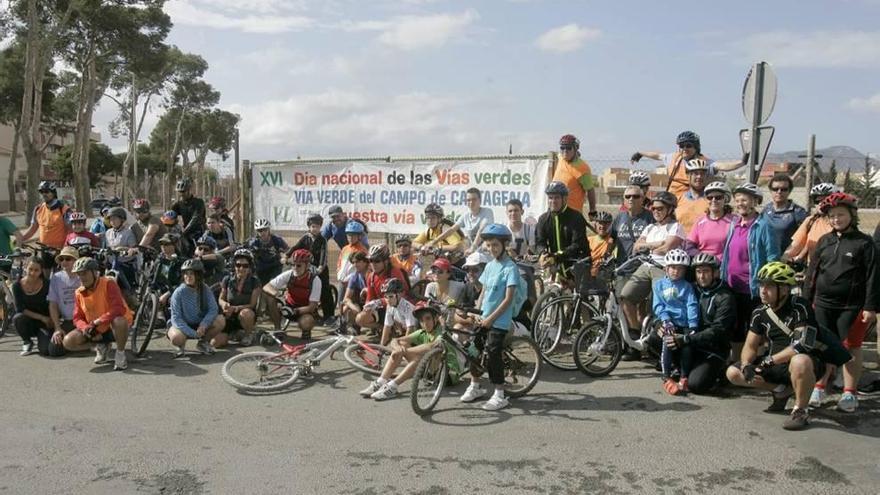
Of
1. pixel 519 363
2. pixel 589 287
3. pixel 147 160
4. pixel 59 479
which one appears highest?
pixel 147 160

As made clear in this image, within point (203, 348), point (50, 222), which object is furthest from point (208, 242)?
point (50, 222)

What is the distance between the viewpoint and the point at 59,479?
14.9ft

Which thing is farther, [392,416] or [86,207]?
[86,207]

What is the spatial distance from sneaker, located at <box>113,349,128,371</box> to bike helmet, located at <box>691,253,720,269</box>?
5891 millimetres

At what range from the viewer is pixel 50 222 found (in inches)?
384

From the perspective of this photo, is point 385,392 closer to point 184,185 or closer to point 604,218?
point 604,218

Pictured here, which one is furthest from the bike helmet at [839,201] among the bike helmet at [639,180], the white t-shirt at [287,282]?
the white t-shirt at [287,282]

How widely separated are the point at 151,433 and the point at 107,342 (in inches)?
99.4

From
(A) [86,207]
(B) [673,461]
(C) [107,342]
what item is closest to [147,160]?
(A) [86,207]

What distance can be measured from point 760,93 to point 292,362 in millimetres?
5663

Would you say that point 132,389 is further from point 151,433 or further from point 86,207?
point 86,207

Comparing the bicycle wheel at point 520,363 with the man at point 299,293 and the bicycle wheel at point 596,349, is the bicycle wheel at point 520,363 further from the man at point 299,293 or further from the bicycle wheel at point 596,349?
the man at point 299,293

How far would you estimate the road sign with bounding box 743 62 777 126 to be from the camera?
7203 millimetres

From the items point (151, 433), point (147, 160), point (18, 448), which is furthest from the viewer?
point (147, 160)
